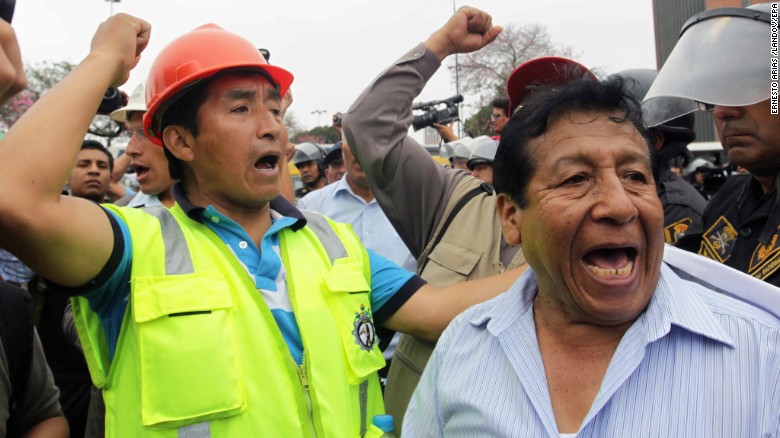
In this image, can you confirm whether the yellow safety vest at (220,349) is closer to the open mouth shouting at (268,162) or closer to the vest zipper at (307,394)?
the vest zipper at (307,394)

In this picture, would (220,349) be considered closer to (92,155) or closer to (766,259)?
(766,259)

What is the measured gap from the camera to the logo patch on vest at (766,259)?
77.9 inches

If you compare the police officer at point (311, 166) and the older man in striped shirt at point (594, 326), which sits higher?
the older man in striped shirt at point (594, 326)

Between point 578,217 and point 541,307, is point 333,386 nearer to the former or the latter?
point 541,307

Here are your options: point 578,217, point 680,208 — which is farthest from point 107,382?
point 680,208

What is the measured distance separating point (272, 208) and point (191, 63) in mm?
561

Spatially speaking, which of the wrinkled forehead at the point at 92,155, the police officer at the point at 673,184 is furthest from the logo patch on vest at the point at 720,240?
the wrinkled forehead at the point at 92,155

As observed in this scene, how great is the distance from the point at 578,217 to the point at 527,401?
0.46 m

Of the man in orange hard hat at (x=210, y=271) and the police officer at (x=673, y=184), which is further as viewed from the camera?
the police officer at (x=673, y=184)

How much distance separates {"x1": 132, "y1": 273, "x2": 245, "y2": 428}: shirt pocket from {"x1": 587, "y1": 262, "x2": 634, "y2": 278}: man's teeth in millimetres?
981

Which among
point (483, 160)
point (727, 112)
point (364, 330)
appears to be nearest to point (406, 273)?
point (364, 330)

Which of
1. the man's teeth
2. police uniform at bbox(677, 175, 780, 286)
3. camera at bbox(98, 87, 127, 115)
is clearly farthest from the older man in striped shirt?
camera at bbox(98, 87, 127, 115)

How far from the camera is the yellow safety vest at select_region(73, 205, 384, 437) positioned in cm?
171

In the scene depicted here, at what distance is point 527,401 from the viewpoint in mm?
1492
